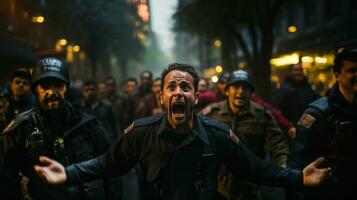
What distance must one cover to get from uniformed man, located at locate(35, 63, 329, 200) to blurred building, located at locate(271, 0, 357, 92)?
10.6m

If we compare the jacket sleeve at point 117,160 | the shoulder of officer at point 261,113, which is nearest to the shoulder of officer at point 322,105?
the shoulder of officer at point 261,113

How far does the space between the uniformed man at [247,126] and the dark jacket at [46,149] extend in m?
1.54

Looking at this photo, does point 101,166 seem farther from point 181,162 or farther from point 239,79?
point 239,79

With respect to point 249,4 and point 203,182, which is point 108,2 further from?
point 203,182

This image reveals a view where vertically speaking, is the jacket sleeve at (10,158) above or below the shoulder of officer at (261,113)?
below

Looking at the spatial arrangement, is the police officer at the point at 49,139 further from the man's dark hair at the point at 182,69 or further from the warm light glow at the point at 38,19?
the warm light glow at the point at 38,19

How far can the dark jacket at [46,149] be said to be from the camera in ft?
11.0

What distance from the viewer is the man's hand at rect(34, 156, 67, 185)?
263 cm

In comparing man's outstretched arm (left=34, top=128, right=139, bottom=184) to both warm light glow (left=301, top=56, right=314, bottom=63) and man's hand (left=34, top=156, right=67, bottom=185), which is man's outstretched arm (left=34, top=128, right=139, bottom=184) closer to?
man's hand (left=34, top=156, right=67, bottom=185)

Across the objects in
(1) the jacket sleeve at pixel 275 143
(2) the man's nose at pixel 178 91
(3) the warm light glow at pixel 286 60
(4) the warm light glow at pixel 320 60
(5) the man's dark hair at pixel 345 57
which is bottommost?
(1) the jacket sleeve at pixel 275 143

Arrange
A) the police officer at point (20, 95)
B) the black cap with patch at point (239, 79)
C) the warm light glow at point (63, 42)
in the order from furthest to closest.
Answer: the warm light glow at point (63, 42) → the police officer at point (20, 95) → the black cap with patch at point (239, 79)

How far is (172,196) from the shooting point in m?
2.77

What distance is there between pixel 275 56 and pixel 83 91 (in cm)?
1710

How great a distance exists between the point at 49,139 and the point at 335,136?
7.92 feet
